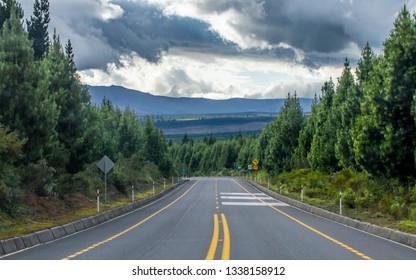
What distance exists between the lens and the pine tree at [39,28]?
222 ft

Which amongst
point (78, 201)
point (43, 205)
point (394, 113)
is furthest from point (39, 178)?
point (394, 113)

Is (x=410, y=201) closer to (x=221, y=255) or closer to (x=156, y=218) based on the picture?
(x=156, y=218)

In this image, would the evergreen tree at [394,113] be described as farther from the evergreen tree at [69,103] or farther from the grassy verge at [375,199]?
the evergreen tree at [69,103]

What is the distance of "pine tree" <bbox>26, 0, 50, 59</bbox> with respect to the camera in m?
67.6

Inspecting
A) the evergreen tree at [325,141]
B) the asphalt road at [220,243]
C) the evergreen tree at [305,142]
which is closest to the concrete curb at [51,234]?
the asphalt road at [220,243]

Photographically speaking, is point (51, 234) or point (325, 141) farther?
point (325, 141)

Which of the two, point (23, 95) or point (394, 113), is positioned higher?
point (23, 95)

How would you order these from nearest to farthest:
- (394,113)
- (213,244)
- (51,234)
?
(213,244) < (51,234) < (394,113)

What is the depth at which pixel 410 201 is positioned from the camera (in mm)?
27781

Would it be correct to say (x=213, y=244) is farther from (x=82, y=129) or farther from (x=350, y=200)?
(x=82, y=129)

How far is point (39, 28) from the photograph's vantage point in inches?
2704

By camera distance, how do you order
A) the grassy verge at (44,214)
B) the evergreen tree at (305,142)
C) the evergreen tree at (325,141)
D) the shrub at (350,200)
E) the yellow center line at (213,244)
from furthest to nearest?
1. the evergreen tree at (305,142)
2. the evergreen tree at (325,141)
3. the shrub at (350,200)
4. the grassy verge at (44,214)
5. the yellow center line at (213,244)

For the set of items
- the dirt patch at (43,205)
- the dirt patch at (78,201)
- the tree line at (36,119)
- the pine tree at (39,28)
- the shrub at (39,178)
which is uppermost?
the pine tree at (39,28)

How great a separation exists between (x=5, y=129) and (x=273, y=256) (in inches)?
535
